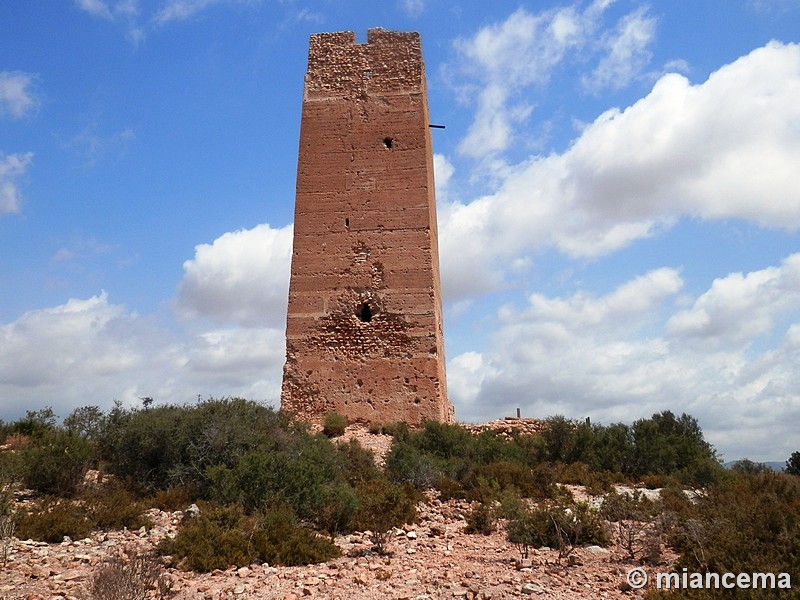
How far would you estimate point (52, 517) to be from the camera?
5992 mm

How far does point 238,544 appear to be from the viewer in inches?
211

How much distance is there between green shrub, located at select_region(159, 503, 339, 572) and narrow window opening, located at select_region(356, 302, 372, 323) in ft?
29.0

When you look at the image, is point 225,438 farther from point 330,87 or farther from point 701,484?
point 330,87

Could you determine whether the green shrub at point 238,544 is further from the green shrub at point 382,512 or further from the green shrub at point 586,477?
the green shrub at point 586,477

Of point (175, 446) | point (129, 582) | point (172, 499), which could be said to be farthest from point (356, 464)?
point (129, 582)

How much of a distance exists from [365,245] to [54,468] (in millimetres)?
8597

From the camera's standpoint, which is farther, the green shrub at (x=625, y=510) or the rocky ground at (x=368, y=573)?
the green shrub at (x=625, y=510)

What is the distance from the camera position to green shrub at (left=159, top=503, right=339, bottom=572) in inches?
203

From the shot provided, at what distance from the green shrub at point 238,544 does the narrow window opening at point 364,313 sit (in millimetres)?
8844

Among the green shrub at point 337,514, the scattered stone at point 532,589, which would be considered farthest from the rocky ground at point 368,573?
the green shrub at point 337,514

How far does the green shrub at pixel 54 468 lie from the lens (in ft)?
24.4

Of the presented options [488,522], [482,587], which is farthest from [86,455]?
[482,587]

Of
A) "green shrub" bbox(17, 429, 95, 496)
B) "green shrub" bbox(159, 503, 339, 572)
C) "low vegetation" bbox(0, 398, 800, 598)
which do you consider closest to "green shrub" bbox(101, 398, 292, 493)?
"low vegetation" bbox(0, 398, 800, 598)

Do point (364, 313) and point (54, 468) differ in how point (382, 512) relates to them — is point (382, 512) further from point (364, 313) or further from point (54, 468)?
point (364, 313)
